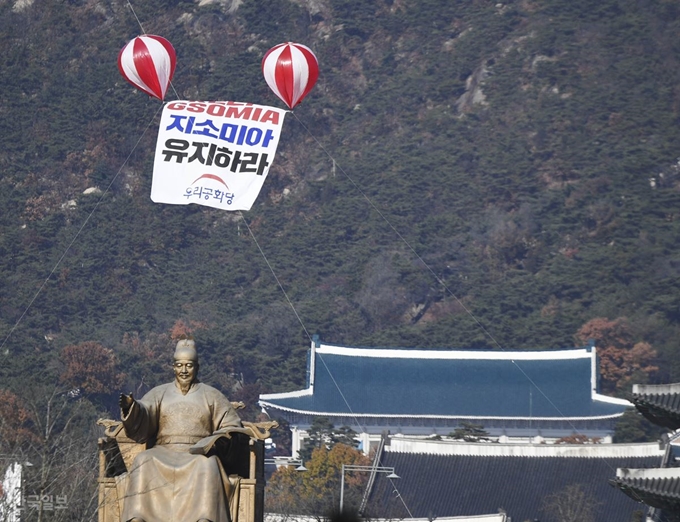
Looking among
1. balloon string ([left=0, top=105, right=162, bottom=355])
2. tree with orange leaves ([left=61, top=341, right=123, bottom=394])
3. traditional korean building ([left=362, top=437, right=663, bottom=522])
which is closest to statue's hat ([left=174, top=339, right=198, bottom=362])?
traditional korean building ([left=362, top=437, right=663, bottom=522])

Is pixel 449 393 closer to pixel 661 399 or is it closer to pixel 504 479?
pixel 504 479

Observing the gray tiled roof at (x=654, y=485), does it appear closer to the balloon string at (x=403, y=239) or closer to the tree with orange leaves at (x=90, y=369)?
the tree with orange leaves at (x=90, y=369)

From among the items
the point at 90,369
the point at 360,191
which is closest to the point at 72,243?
the point at 360,191

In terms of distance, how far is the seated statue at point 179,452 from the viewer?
16.4 m

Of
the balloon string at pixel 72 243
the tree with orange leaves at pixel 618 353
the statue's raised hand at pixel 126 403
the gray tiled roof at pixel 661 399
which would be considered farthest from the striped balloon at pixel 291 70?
the tree with orange leaves at pixel 618 353

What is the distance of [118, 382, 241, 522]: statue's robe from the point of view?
53.7ft

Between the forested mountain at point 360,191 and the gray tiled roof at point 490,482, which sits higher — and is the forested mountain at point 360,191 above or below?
above

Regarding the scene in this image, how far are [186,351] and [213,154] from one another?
18.8 m

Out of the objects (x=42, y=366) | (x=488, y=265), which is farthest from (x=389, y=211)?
(x=42, y=366)

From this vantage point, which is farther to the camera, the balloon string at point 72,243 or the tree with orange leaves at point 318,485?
→ the balloon string at point 72,243

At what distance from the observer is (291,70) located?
39.9m

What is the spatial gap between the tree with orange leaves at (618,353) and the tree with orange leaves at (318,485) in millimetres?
24443

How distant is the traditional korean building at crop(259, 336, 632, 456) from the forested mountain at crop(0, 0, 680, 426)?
6750 mm

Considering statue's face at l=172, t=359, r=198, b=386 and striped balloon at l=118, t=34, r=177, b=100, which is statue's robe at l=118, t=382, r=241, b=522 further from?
striped balloon at l=118, t=34, r=177, b=100
